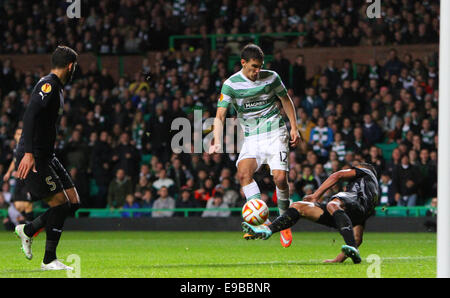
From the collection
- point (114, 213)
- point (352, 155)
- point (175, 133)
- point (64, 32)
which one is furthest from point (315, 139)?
point (64, 32)

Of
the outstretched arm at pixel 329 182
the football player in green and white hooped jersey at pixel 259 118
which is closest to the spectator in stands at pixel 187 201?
the football player in green and white hooped jersey at pixel 259 118

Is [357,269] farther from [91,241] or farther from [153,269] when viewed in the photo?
[91,241]

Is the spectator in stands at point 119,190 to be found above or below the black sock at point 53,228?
below

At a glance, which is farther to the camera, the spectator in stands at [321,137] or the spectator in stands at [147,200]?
the spectator in stands at [147,200]

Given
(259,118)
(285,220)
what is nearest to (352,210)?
(285,220)

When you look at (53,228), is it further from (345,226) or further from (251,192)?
(345,226)

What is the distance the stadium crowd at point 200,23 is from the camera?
70.9 ft

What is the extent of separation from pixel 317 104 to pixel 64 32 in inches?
338

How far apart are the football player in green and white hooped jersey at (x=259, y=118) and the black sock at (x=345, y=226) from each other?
1043mm

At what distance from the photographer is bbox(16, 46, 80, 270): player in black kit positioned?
27.0ft

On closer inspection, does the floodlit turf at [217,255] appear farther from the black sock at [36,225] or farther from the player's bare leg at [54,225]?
the black sock at [36,225]

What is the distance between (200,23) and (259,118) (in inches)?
560

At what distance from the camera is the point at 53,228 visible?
8.58m

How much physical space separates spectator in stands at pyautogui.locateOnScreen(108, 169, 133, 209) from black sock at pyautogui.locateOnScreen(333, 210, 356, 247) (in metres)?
10.4
